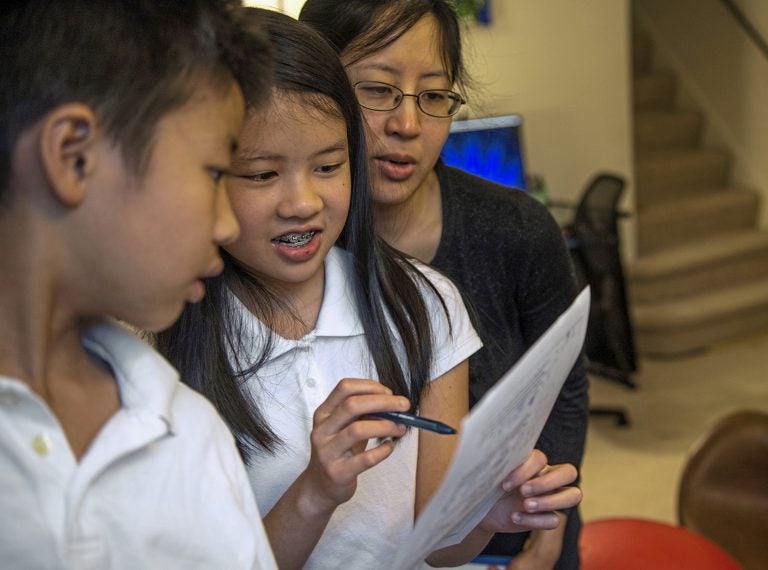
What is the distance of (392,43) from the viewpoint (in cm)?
126

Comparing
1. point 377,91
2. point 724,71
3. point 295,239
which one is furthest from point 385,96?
point 724,71

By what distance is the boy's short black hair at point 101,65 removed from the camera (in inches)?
25.7

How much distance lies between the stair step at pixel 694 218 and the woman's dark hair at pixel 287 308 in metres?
4.46

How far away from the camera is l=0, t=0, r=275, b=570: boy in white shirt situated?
65cm

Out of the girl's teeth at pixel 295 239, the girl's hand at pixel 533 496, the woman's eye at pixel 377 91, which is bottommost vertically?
the girl's hand at pixel 533 496

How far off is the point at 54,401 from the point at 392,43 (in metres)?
0.73

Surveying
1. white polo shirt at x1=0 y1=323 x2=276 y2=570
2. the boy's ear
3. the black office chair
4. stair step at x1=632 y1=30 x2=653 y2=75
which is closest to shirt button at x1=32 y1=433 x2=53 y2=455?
white polo shirt at x1=0 y1=323 x2=276 y2=570

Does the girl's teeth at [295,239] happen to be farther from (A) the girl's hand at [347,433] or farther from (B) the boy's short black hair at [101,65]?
(B) the boy's short black hair at [101,65]

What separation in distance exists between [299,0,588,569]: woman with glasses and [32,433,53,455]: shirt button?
695 millimetres

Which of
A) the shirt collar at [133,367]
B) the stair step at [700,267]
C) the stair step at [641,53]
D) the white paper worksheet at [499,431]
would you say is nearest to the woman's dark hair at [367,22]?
the white paper worksheet at [499,431]

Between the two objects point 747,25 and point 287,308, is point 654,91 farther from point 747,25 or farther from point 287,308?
point 287,308

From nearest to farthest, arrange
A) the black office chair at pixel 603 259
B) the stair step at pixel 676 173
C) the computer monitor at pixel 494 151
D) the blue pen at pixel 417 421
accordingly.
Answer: the blue pen at pixel 417 421 < the computer monitor at pixel 494 151 < the black office chair at pixel 603 259 < the stair step at pixel 676 173

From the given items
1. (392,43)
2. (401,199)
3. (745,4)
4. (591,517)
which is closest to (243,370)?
(401,199)

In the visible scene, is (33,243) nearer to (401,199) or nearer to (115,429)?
(115,429)
